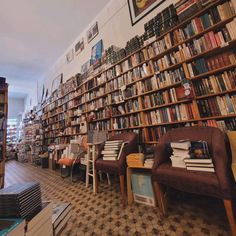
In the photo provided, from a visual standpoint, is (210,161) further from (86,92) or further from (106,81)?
(86,92)

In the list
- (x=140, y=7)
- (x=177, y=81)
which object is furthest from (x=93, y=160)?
(x=140, y=7)

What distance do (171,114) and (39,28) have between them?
14.2ft

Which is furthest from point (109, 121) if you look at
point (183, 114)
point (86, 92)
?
point (183, 114)

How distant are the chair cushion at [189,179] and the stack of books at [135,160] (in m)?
0.30

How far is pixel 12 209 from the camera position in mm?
830

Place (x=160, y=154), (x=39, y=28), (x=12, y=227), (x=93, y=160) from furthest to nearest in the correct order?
(x=39, y=28) → (x=93, y=160) → (x=160, y=154) → (x=12, y=227)

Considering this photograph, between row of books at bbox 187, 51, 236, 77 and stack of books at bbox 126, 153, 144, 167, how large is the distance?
1.26 meters

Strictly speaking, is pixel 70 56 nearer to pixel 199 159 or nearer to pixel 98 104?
pixel 98 104

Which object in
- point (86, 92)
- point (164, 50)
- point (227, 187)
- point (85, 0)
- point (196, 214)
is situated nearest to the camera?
point (227, 187)

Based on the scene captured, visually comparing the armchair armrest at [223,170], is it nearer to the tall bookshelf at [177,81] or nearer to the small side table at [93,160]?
the tall bookshelf at [177,81]

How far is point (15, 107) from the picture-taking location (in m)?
9.98

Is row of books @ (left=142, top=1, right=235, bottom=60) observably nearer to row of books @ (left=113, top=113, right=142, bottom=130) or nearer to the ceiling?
row of books @ (left=113, top=113, right=142, bottom=130)

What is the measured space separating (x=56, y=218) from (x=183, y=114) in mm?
1834

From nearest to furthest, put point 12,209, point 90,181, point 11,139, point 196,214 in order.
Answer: point 12,209, point 196,214, point 90,181, point 11,139
